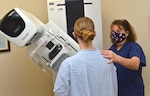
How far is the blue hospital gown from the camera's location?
165 centimetres

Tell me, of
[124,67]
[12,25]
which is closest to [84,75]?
[124,67]

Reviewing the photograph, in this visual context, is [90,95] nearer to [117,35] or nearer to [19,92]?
[117,35]

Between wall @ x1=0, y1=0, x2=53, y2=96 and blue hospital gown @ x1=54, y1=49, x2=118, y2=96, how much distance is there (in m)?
1.22

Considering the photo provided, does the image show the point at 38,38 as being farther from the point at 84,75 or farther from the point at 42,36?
the point at 84,75

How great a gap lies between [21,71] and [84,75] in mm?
1438

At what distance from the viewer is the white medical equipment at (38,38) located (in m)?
2.04

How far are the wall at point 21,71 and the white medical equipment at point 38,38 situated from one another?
65 centimetres

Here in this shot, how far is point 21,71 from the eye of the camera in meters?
2.92

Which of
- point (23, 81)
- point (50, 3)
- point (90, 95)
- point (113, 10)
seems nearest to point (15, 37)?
→ point (50, 3)

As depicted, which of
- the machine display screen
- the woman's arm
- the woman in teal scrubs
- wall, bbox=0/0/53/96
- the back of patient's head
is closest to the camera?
the back of patient's head

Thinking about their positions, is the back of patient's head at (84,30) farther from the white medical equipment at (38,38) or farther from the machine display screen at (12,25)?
the machine display screen at (12,25)

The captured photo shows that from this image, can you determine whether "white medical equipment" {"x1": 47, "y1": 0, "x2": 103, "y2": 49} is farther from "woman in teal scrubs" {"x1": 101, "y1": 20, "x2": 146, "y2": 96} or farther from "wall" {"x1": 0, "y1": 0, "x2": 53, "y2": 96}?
"wall" {"x1": 0, "y1": 0, "x2": 53, "y2": 96}

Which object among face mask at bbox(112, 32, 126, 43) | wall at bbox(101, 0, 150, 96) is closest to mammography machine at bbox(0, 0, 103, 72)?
face mask at bbox(112, 32, 126, 43)

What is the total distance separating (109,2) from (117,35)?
0.98m
